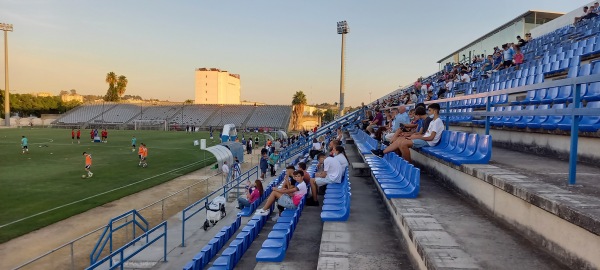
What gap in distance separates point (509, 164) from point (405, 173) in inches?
61.9

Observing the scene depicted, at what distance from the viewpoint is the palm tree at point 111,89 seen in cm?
10681

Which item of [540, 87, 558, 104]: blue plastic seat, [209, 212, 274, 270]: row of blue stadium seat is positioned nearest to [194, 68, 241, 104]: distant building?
[209, 212, 274, 270]: row of blue stadium seat

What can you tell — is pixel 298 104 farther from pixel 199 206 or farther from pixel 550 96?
pixel 550 96

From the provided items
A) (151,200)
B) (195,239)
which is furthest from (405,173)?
(151,200)

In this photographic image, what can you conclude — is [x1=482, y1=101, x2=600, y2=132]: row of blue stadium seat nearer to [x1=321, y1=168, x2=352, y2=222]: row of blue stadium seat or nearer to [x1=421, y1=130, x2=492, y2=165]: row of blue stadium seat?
[x1=421, y1=130, x2=492, y2=165]: row of blue stadium seat

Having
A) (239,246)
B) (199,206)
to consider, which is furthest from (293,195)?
(199,206)

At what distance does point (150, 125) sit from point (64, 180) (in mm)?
64014

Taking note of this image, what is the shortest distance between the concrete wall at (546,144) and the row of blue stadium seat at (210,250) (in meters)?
6.05

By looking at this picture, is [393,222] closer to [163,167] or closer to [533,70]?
[533,70]

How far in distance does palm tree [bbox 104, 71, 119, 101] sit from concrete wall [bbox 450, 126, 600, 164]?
115 metres

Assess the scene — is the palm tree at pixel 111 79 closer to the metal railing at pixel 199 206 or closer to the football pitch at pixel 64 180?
the football pitch at pixel 64 180

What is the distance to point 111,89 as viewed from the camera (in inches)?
4240

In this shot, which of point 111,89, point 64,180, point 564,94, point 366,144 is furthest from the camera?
point 111,89

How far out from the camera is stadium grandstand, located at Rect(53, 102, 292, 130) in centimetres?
8125
